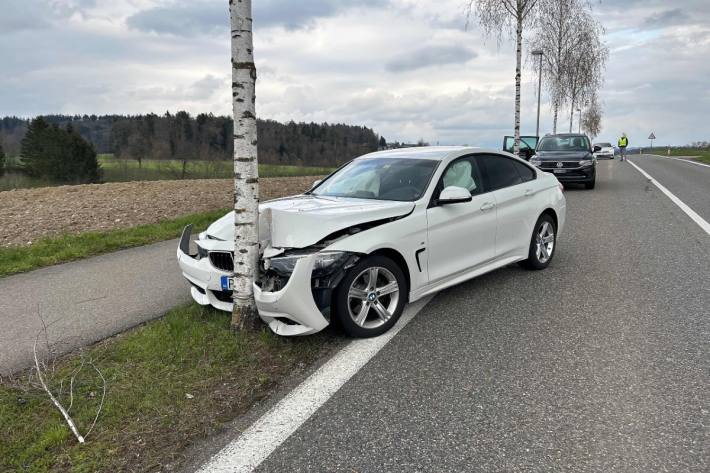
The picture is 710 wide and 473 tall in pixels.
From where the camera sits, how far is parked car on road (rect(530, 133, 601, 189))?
17406mm

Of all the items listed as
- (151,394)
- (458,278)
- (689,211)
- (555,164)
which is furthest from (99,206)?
(555,164)

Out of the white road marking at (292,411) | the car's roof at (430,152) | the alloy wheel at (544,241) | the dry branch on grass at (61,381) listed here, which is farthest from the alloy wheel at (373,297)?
the alloy wheel at (544,241)

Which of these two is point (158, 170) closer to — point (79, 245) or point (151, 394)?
point (79, 245)

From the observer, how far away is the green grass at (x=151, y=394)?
2.84 meters

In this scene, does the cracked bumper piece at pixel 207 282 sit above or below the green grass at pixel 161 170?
below

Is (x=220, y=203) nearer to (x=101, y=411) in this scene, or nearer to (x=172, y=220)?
(x=172, y=220)

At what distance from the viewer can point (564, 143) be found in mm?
18859

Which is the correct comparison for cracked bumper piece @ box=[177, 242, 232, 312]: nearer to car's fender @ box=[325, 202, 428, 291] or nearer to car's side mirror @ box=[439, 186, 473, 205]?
car's fender @ box=[325, 202, 428, 291]

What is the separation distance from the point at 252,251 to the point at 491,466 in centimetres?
247

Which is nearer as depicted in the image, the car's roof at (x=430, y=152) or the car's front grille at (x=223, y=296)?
the car's front grille at (x=223, y=296)

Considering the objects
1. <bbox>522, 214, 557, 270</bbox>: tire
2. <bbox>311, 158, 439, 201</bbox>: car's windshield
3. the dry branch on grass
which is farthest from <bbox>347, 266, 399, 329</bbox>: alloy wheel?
<bbox>522, 214, 557, 270</bbox>: tire

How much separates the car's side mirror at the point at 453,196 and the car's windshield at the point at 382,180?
8.7 inches

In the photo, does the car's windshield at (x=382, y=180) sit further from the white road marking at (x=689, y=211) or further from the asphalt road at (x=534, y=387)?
the white road marking at (x=689, y=211)

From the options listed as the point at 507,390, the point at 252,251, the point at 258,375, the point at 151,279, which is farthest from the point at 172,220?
the point at 507,390
